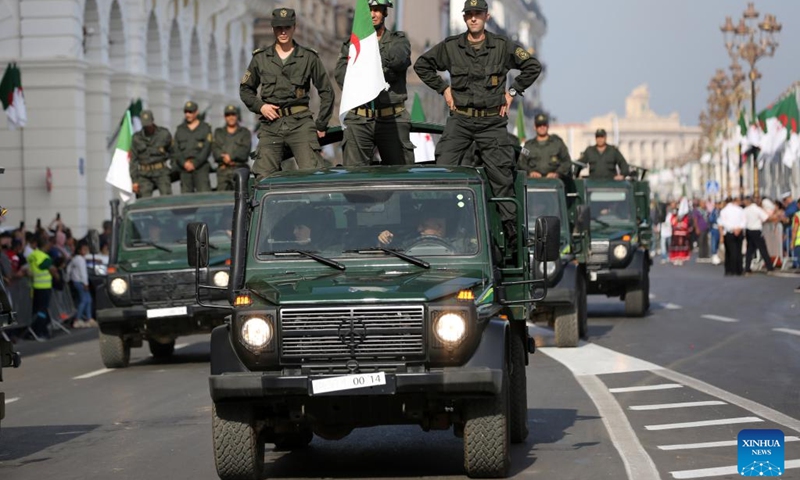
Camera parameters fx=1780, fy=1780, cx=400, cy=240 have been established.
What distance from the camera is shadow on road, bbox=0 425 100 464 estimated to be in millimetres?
12031

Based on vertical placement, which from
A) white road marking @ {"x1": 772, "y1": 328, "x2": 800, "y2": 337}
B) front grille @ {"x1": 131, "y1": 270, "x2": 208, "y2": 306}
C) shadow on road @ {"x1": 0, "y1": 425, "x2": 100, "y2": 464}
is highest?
front grille @ {"x1": 131, "y1": 270, "x2": 208, "y2": 306}

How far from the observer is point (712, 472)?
10.1 metres

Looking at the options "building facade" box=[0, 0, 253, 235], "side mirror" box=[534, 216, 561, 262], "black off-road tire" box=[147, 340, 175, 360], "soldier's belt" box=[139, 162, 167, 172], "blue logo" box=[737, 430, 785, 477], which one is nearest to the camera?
"blue logo" box=[737, 430, 785, 477]

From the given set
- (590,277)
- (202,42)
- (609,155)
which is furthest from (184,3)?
(590,277)

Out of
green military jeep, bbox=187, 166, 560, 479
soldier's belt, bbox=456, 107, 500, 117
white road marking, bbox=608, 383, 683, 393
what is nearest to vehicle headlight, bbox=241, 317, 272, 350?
green military jeep, bbox=187, 166, 560, 479

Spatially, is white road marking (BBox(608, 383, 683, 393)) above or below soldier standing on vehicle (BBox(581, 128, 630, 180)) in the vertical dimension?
below

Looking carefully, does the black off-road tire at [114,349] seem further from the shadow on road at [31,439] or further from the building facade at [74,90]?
the building facade at [74,90]

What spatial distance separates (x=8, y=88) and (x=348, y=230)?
2525 cm

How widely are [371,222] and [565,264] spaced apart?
10517 mm

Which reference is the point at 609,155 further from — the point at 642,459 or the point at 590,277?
the point at 642,459

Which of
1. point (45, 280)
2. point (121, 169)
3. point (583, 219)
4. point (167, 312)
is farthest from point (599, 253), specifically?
point (167, 312)

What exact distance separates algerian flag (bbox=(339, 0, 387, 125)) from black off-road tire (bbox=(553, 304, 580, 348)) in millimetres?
6378

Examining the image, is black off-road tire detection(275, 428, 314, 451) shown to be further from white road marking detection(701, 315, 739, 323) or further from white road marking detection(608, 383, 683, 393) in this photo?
white road marking detection(701, 315, 739, 323)

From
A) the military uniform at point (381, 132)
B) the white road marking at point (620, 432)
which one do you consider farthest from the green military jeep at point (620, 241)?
the military uniform at point (381, 132)
